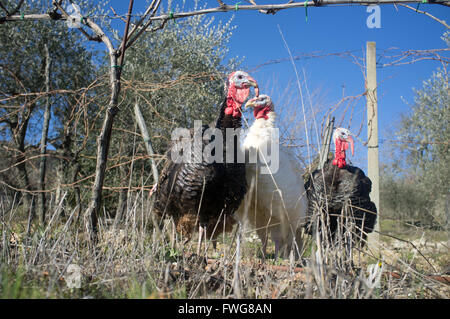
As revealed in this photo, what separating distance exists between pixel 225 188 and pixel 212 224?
544 millimetres

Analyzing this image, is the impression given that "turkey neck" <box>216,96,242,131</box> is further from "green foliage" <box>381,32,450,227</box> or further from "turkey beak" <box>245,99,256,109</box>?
"green foliage" <box>381,32,450,227</box>

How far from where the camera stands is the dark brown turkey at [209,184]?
3.05 m

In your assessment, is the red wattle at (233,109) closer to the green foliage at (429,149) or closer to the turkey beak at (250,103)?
the turkey beak at (250,103)

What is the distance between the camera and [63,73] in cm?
948

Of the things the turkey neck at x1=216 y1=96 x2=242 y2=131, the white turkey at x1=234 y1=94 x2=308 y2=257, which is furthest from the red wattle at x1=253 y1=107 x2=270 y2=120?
the turkey neck at x1=216 y1=96 x2=242 y2=131

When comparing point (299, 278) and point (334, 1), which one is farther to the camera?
point (334, 1)

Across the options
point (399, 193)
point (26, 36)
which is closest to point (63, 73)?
point (26, 36)

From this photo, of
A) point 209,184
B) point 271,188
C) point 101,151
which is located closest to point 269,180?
point 271,188

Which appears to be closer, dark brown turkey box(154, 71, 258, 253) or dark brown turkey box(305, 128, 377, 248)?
dark brown turkey box(154, 71, 258, 253)

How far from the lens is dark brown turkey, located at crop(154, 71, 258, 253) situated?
10.0ft

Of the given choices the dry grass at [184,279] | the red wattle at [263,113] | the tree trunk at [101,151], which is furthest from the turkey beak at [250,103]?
the dry grass at [184,279]

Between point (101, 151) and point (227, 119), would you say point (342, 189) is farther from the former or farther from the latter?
point (101, 151)

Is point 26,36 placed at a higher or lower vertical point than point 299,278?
higher
